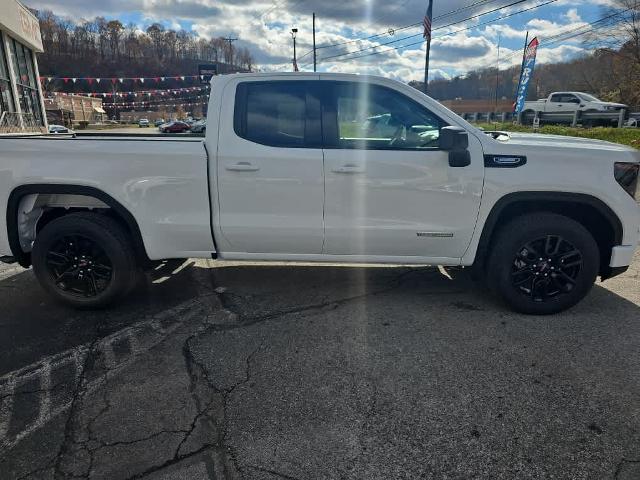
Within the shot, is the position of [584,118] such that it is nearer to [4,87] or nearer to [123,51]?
[4,87]

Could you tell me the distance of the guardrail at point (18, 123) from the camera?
635 inches

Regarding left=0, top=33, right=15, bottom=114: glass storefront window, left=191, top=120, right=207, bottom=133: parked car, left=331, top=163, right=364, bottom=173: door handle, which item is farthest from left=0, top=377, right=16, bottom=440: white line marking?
left=0, top=33, right=15, bottom=114: glass storefront window

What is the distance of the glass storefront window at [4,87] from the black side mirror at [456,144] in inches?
725

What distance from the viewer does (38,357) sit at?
322cm

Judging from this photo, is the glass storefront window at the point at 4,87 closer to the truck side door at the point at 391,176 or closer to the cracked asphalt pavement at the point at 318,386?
the cracked asphalt pavement at the point at 318,386

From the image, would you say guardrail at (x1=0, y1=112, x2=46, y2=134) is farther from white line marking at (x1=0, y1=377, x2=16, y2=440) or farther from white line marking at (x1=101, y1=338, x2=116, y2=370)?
white line marking at (x1=0, y1=377, x2=16, y2=440)

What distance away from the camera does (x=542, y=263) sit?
3746mm

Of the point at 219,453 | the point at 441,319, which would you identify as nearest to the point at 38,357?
the point at 219,453

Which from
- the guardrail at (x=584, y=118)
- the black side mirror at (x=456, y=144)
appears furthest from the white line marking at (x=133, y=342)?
the guardrail at (x=584, y=118)

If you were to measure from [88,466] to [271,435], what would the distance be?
909 mm

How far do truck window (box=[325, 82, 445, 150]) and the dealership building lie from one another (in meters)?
16.6

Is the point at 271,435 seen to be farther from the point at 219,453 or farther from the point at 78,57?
the point at 78,57

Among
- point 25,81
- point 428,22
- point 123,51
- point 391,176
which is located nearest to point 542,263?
point 391,176

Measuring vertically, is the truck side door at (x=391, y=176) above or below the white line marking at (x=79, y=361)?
above
